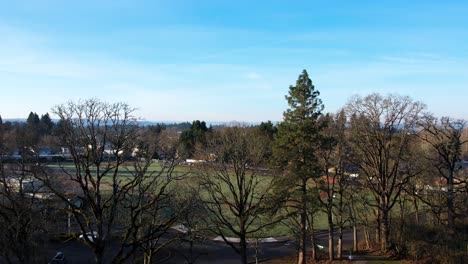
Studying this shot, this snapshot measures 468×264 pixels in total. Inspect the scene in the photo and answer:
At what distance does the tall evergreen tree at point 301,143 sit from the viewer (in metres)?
26.4

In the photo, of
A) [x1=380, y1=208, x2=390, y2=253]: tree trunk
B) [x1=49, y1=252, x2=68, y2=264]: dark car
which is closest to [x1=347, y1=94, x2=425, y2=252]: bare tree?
[x1=380, y1=208, x2=390, y2=253]: tree trunk

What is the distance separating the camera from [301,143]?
2656 centimetres

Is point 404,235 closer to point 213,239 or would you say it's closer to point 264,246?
point 264,246

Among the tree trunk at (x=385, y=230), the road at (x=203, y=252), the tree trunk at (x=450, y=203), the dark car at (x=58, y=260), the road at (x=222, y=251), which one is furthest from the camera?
the road at (x=222, y=251)

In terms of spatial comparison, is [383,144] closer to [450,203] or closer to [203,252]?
[450,203]

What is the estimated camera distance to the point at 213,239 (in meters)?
37.8

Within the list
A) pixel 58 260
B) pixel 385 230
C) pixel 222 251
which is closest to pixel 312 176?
pixel 385 230

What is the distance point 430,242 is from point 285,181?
10558 millimetres

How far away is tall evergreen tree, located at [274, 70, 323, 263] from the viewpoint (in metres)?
26.4

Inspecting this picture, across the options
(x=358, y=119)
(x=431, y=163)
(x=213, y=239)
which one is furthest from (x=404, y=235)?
(x=213, y=239)

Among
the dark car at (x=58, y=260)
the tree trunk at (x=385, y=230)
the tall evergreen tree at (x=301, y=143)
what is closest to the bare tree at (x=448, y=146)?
the tree trunk at (x=385, y=230)

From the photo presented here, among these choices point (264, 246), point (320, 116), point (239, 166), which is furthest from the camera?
point (264, 246)

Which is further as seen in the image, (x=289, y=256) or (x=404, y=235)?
(x=289, y=256)

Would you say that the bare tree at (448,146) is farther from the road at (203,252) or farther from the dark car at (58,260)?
the dark car at (58,260)
